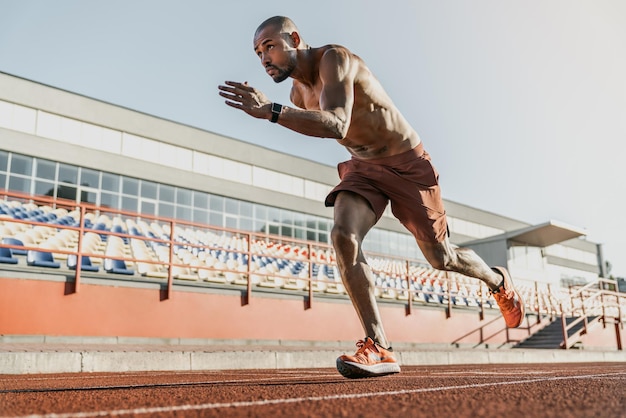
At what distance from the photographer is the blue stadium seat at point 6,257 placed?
28.9ft

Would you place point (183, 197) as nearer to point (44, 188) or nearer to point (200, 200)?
point (200, 200)

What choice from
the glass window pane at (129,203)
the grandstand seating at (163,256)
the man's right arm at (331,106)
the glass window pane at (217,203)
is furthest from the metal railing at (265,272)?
the glass window pane at (217,203)

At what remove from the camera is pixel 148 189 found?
30.0 metres

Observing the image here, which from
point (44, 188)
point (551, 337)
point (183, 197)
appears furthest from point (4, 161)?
point (551, 337)

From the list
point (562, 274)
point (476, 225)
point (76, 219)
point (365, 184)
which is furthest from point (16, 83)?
point (562, 274)

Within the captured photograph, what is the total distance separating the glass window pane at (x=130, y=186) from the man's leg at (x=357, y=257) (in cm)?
2634

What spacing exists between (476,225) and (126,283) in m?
42.9

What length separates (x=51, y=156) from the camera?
26.6 m

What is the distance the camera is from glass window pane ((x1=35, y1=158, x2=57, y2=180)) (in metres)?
26.2

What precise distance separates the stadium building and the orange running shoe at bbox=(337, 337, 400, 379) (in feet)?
60.3

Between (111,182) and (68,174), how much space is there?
77.3 inches

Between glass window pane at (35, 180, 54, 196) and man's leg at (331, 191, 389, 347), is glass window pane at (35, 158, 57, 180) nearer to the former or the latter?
glass window pane at (35, 180, 54, 196)

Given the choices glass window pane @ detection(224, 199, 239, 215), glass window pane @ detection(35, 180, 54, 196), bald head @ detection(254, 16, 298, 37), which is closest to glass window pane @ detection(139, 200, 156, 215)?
glass window pane @ detection(35, 180, 54, 196)

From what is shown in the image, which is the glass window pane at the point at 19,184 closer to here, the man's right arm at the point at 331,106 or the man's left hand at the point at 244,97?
the man's right arm at the point at 331,106
